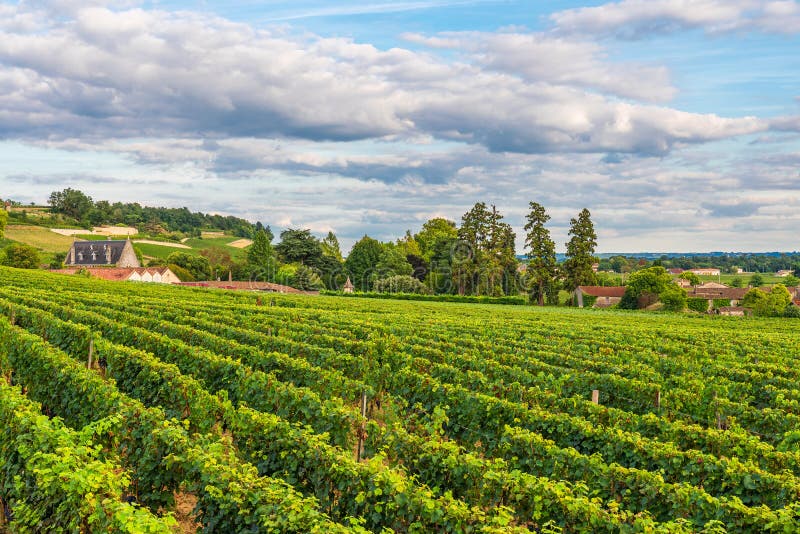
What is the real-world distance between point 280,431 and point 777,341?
26.5 meters

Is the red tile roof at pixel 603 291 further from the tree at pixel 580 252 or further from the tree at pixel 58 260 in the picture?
the tree at pixel 58 260

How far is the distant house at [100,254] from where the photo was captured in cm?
11312

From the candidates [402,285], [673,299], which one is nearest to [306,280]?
[402,285]

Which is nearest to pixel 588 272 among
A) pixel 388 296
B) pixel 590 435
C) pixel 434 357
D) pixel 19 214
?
pixel 388 296

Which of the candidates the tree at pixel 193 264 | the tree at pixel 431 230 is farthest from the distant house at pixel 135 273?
the tree at pixel 431 230

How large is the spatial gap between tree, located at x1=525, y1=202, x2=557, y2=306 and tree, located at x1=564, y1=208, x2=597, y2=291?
2.09 metres

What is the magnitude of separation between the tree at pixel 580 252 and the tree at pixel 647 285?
477 cm

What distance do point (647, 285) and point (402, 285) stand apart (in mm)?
34519

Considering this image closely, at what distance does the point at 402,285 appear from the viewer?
3656 inches

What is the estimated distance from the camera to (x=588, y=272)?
7775cm

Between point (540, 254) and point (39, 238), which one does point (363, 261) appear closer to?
point (540, 254)

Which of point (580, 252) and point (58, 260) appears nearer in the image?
point (580, 252)

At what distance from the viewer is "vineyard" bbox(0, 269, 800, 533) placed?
22.4 ft

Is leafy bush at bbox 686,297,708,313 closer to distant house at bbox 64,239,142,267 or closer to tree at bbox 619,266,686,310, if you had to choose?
tree at bbox 619,266,686,310
